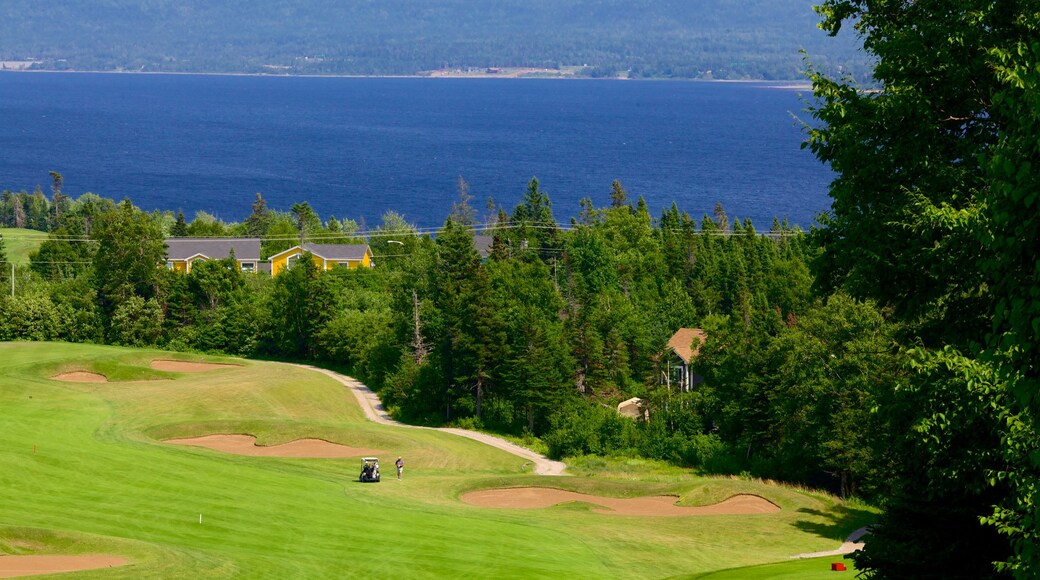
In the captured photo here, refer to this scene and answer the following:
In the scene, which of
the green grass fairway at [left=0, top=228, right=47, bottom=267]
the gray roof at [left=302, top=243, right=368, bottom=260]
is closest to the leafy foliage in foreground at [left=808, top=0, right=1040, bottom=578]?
the gray roof at [left=302, top=243, right=368, bottom=260]

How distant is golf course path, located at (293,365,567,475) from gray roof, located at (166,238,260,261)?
3481 centimetres

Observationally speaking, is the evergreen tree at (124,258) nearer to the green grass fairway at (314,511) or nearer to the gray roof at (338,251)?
the gray roof at (338,251)

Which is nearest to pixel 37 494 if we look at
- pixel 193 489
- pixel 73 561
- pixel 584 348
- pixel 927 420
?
pixel 193 489

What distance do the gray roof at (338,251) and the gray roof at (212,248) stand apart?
6020mm

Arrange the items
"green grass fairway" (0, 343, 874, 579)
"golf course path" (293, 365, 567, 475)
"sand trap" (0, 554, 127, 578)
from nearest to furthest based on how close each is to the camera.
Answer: "sand trap" (0, 554, 127, 578), "green grass fairway" (0, 343, 874, 579), "golf course path" (293, 365, 567, 475)

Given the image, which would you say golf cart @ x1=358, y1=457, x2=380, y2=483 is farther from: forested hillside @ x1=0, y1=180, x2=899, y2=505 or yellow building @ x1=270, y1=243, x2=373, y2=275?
yellow building @ x1=270, y1=243, x2=373, y2=275

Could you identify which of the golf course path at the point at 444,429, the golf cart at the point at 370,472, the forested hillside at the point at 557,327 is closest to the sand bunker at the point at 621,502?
the golf cart at the point at 370,472

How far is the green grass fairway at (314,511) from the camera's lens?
99.9 ft

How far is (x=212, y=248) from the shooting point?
116 m

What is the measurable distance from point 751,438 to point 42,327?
5350 cm

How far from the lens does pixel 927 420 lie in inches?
672

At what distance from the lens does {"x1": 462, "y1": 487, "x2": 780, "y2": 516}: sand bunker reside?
1658 inches

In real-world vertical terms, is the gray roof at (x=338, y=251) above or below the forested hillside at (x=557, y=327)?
above

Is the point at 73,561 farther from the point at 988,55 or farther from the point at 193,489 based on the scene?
the point at 988,55
